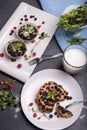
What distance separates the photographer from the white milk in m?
1.00

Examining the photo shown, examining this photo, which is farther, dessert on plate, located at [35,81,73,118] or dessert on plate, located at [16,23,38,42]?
dessert on plate, located at [16,23,38,42]

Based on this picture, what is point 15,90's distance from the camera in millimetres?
990

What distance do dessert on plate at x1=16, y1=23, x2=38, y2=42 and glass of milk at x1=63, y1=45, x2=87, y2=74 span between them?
146mm

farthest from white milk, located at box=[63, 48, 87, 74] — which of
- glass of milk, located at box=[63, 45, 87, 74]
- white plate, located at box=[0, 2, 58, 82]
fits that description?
white plate, located at box=[0, 2, 58, 82]

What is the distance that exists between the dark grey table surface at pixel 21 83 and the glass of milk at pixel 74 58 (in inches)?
1.6

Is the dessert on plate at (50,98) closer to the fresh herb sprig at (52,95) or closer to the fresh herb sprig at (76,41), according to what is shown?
the fresh herb sprig at (52,95)

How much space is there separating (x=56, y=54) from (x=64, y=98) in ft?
0.57

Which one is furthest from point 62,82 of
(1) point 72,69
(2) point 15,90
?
(2) point 15,90

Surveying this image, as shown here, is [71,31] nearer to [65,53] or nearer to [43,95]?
[65,53]

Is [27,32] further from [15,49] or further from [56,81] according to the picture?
[56,81]

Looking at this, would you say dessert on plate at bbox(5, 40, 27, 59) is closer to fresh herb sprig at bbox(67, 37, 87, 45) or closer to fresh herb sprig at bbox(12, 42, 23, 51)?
fresh herb sprig at bbox(12, 42, 23, 51)

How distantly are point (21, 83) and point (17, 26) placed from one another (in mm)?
240

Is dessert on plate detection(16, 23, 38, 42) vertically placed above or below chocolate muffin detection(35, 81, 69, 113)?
above

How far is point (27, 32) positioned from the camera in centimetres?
107
